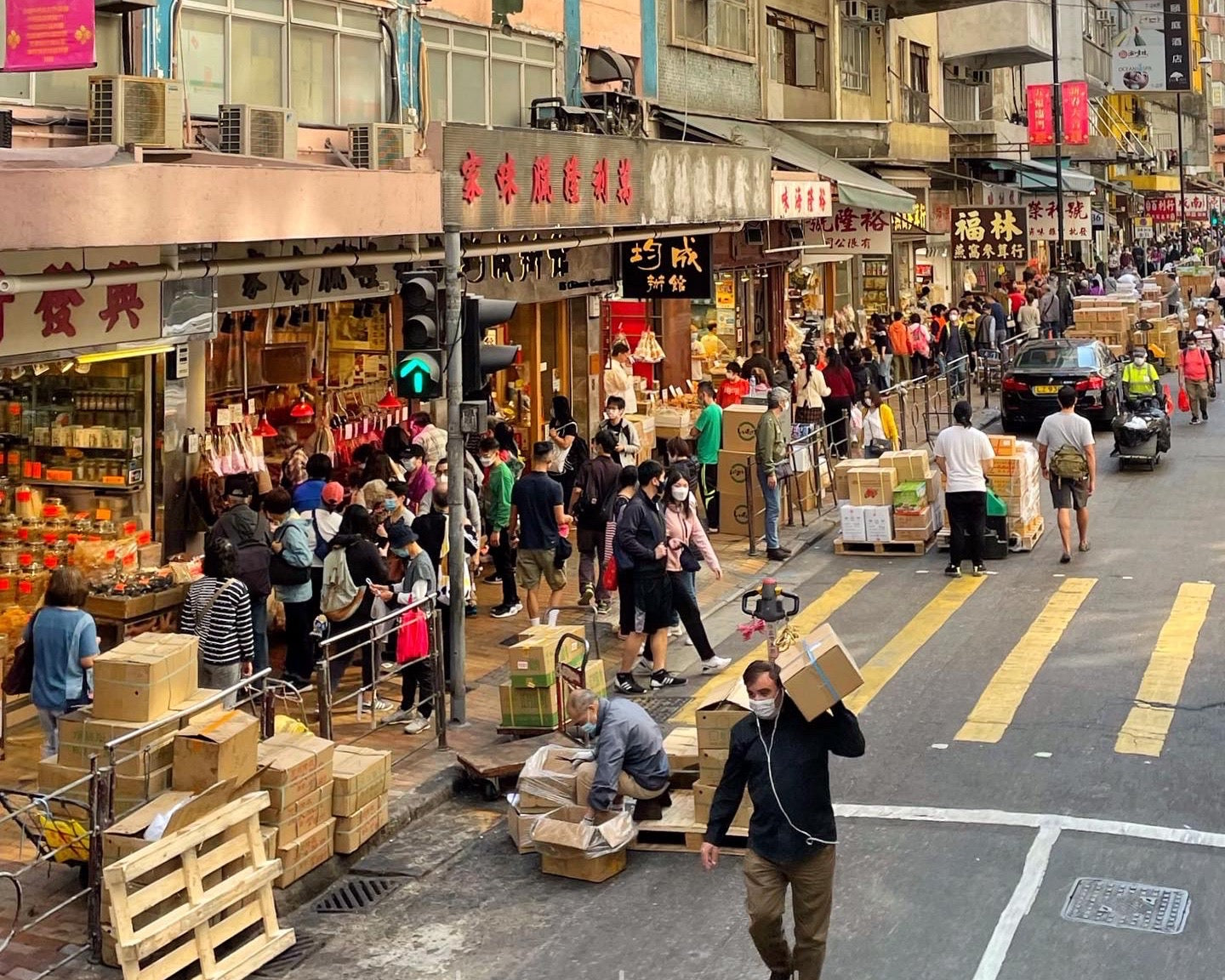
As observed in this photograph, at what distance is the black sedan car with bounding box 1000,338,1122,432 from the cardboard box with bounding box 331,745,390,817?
18250 mm

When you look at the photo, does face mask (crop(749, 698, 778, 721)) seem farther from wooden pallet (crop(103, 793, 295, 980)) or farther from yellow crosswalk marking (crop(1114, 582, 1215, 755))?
yellow crosswalk marking (crop(1114, 582, 1215, 755))

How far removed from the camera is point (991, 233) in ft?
114

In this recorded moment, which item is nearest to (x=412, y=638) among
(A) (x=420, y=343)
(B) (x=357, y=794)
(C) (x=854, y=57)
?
(A) (x=420, y=343)

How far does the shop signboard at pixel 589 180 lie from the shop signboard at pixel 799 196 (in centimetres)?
61

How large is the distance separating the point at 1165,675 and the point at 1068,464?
15.0 ft

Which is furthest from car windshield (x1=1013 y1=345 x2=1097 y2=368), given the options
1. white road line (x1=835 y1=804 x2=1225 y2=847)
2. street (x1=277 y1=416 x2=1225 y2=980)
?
white road line (x1=835 y1=804 x2=1225 y2=847)

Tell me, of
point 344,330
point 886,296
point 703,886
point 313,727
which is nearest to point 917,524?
point 344,330

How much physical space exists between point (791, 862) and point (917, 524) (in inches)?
446

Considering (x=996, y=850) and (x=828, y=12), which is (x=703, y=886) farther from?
(x=828, y=12)

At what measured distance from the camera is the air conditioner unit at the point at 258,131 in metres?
14.1

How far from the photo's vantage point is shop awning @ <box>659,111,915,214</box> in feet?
84.0

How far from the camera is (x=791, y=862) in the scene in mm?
7867

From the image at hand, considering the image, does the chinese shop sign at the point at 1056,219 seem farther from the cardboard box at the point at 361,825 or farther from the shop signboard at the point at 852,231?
the cardboard box at the point at 361,825

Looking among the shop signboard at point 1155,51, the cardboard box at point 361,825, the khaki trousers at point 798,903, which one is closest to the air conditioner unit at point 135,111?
the cardboard box at point 361,825
